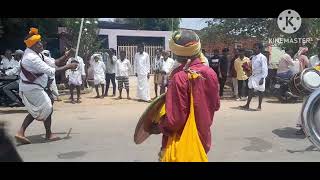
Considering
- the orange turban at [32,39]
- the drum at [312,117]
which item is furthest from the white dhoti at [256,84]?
the drum at [312,117]

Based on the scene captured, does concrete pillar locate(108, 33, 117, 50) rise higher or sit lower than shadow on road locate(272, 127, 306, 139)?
higher

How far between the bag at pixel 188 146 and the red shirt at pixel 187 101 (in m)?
0.03

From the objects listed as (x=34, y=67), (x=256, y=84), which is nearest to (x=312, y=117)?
(x=34, y=67)

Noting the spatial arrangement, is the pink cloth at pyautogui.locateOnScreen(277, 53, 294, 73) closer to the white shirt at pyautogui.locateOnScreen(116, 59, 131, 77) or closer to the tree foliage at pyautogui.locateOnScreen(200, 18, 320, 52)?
the tree foliage at pyautogui.locateOnScreen(200, 18, 320, 52)

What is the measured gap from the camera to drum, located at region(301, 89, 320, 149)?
6.75 ft

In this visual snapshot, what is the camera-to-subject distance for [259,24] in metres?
13.3

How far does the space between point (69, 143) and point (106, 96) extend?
20.2ft

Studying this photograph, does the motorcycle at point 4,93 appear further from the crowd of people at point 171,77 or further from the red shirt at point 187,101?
the red shirt at point 187,101

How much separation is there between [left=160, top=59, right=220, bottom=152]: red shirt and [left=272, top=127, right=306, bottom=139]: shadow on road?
4.12m

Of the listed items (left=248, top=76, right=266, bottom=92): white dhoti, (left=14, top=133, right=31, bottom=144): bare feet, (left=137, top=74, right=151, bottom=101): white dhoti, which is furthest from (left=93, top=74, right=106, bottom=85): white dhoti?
(left=14, top=133, right=31, bottom=144): bare feet

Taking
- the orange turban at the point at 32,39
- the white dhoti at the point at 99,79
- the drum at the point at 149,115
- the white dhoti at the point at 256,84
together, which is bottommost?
the white dhoti at the point at 99,79

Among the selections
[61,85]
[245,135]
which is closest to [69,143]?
[245,135]

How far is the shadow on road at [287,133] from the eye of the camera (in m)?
6.72

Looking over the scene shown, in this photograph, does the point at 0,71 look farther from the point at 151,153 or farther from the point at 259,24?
the point at 259,24
